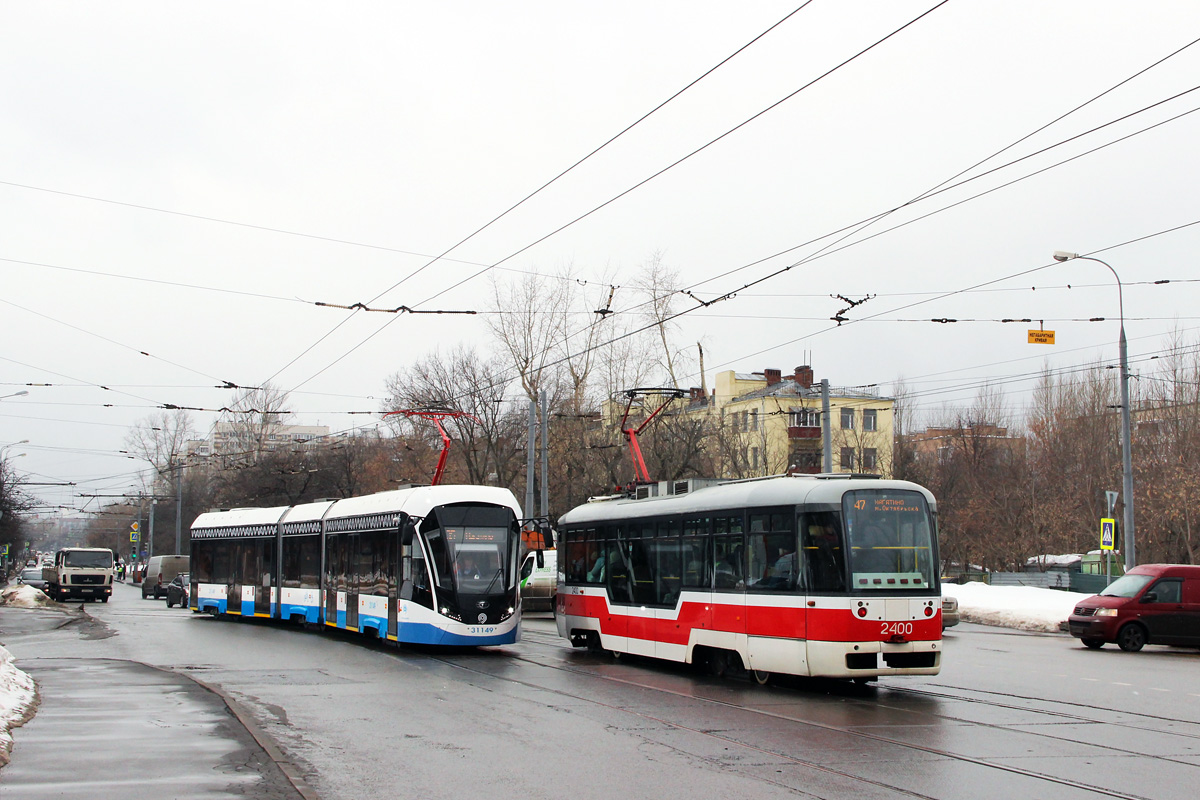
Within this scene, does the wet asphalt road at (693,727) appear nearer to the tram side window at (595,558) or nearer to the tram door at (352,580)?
the tram side window at (595,558)

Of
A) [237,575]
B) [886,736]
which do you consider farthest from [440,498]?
[237,575]

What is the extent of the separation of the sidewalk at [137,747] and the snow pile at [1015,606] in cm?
2197

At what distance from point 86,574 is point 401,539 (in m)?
31.4

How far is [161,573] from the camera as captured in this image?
56.8 meters

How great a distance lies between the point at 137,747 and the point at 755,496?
8.43 meters

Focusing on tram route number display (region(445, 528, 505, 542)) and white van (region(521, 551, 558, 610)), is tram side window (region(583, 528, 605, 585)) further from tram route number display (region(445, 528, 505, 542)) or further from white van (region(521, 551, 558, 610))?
white van (region(521, 551, 558, 610))

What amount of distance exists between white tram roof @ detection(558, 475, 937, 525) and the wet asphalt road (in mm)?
2420

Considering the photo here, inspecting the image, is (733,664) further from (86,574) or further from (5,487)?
(5,487)

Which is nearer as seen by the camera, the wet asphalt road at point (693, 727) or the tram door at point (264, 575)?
the wet asphalt road at point (693, 727)

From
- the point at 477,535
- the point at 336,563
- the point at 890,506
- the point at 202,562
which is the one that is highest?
the point at 890,506

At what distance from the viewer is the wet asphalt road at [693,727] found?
28.2 feet

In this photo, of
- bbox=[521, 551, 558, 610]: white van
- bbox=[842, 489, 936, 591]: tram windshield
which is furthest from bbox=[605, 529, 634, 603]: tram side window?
bbox=[521, 551, 558, 610]: white van

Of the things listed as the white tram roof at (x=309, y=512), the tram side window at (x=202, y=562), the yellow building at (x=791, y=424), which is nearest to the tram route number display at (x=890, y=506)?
the white tram roof at (x=309, y=512)

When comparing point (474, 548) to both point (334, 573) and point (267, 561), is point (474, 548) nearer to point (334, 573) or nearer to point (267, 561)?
point (334, 573)
